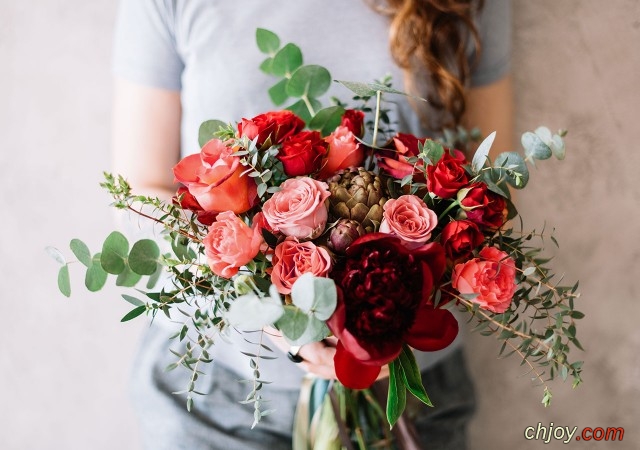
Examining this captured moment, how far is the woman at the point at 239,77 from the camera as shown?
890 millimetres

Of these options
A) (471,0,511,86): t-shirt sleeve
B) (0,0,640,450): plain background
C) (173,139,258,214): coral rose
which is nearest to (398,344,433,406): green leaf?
(173,139,258,214): coral rose

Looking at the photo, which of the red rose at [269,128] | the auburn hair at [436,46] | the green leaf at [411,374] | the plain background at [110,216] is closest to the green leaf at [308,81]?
the red rose at [269,128]

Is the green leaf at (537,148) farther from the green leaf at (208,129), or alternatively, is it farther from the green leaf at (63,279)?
the green leaf at (63,279)

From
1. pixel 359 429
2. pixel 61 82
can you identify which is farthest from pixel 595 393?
pixel 61 82

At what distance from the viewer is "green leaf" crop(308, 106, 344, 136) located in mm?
662

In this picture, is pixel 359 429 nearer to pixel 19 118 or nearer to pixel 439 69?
pixel 439 69

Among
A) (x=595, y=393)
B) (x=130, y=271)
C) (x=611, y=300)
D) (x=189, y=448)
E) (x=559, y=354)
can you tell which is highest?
(x=130, y=271)

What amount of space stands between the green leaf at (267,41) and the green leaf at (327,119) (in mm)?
126

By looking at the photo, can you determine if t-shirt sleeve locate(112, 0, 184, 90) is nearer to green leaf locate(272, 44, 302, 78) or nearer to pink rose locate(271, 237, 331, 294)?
green leaf locate(272, 44, 302, 78)

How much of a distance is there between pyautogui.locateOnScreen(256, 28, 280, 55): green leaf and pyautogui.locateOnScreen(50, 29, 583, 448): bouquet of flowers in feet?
0.61

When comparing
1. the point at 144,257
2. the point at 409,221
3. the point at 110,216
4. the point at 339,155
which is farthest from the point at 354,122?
the point at 110,216

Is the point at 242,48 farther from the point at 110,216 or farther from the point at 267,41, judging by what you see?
the point at 110,216

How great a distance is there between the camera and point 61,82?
1.14 m

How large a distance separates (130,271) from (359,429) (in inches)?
16.5
